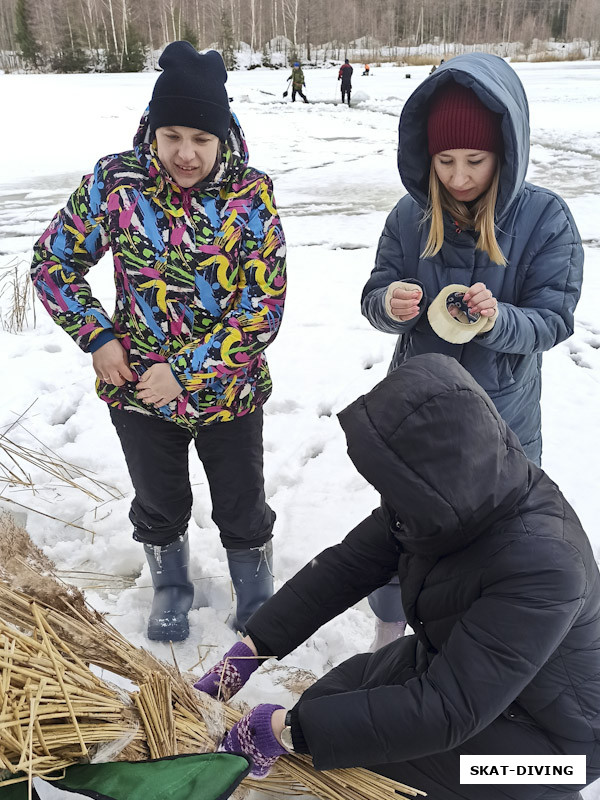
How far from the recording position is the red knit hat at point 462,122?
151cm

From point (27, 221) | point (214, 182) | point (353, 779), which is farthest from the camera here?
point (27, 221)

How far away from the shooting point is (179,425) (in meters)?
1.83

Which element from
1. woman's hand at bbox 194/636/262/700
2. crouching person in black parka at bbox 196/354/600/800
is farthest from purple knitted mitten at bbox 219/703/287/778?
woman's hand at bbox 194/636/262/700

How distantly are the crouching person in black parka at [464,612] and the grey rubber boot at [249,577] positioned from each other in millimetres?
825

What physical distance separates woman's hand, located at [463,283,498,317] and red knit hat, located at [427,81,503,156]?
0.35 meters

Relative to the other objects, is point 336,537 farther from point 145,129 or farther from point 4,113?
point 4,113

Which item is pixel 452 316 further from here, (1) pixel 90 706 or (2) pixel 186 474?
(1) pixel 90 706

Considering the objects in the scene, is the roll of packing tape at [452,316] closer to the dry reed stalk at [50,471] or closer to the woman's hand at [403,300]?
the woman's hand at [403,300]

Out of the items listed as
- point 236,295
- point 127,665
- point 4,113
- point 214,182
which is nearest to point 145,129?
point 214,182

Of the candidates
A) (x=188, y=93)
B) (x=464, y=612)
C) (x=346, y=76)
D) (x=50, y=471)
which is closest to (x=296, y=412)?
(x=50, y=471)

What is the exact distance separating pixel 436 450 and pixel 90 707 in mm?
704

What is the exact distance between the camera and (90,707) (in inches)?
40.4

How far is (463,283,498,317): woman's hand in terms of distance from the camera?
58.6 inches

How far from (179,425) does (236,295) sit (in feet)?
1.37
